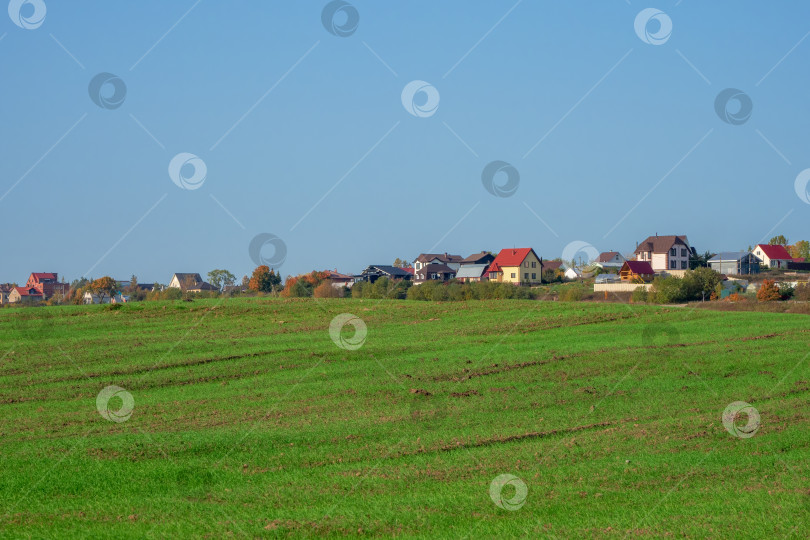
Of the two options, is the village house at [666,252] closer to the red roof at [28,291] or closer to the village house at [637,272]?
the village house at [637,272]

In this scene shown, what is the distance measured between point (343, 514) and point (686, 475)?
21.9ft

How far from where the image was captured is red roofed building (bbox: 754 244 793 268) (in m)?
121

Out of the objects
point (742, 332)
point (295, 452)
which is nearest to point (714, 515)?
point (295, 452)

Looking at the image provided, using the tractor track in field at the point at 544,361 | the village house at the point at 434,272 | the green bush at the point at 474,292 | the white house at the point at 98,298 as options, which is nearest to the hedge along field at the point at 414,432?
the tractor track in field at the point at 544,361

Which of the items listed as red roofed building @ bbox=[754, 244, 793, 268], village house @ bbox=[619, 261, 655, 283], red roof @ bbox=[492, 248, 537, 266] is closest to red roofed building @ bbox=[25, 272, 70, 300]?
red roof @ bbox=[492, 248, 537, 266]

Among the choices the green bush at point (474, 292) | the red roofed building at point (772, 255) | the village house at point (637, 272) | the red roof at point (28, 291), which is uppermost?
the red roof at point (28, 291)

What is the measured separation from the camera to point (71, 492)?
14.9 m

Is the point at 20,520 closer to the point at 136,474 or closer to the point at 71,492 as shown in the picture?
the point at 71,492

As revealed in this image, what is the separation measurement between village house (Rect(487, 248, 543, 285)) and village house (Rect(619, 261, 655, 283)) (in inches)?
488

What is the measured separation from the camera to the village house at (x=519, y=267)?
97269 millimetres

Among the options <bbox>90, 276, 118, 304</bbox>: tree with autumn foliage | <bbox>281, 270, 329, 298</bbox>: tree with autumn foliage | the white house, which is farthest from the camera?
<bbox>90, 276, 118, 304</bbox>: tree with autumn foliage

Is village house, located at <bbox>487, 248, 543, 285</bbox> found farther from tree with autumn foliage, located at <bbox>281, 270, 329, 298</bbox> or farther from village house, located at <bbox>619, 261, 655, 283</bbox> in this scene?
tree with autumn foliage, located at <bbox>281, 270, 329, 298</bbox>

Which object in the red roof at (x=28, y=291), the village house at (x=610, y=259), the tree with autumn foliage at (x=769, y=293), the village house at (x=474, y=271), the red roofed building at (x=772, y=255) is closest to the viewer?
the tree with autumn foliage at (x=769, y=293)

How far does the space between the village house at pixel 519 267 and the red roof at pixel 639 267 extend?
12345 mm
